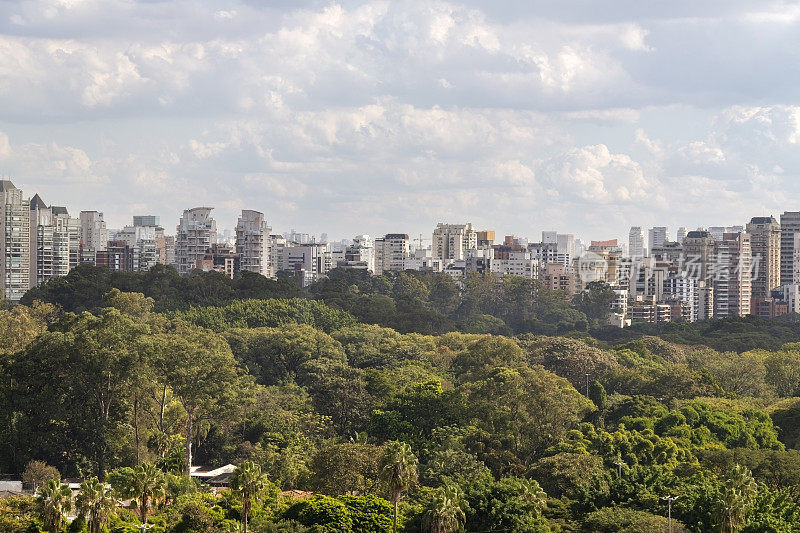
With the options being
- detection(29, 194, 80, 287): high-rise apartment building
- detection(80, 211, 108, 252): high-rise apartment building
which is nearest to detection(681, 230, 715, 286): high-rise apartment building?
detection(29, 194, 80, 287): high-rise apartment building

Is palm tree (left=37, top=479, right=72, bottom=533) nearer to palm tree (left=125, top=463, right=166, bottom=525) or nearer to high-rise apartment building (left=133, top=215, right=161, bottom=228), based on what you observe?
palm tree (left=125, top=463, right=166, bottom=525)

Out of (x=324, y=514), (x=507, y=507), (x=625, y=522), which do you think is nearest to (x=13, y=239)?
(x=324, y=514)

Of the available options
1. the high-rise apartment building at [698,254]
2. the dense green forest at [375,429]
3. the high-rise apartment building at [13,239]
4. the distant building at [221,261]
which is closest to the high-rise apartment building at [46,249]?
the high-rise apartment building at [13,239]

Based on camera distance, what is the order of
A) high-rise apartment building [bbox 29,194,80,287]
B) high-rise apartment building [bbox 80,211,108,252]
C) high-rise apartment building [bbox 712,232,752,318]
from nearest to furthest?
high-rise apartment building [bbox 29,194,80,287]
high-rise apartment building [bbox 712,232,752,318]
high-rise apartment building [bbox 80,211,108,252]

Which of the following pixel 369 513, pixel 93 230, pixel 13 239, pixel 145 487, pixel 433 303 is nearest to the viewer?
pixel 145 487

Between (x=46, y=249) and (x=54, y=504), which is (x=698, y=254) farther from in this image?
(x=54, y=504)

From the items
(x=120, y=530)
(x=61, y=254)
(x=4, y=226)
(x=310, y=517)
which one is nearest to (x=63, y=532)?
(x=120, y=530)

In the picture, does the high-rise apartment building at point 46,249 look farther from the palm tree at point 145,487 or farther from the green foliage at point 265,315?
the palm tree at point 145,487
